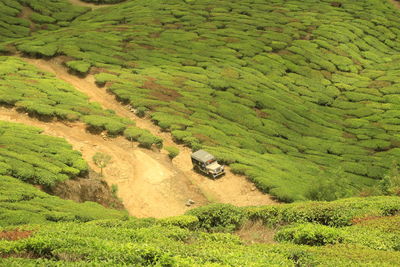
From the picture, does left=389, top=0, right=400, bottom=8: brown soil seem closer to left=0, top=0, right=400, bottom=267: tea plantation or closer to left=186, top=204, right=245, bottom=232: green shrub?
left=0, top=0, right=400, bottom=267: tea plantation

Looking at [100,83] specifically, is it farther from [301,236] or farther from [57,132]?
[301,236]

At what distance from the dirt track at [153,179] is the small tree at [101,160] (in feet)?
1.87

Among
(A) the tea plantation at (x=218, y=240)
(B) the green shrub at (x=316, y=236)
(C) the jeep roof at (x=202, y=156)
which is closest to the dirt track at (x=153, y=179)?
(C) the jeep roof at (x=202, y=156)

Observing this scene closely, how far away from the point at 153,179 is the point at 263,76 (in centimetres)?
3066

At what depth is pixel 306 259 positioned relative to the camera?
1703cm

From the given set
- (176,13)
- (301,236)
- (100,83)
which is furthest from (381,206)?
(176,13)

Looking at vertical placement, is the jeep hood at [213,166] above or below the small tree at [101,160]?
below

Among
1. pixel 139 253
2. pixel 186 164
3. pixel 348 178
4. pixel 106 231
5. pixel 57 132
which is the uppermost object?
pixel 139 253

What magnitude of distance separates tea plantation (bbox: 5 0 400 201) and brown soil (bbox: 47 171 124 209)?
10.5 meters

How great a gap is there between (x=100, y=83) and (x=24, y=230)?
3217 cm

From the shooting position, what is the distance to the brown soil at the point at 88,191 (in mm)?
28594

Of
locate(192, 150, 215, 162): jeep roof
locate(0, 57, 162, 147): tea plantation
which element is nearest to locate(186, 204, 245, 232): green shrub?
locate(192, 150, 215, 162): jeep roof

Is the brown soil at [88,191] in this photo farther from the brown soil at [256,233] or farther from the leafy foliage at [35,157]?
the brown soil at [256,233]

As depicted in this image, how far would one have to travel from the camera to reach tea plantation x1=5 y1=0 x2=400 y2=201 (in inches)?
1660
